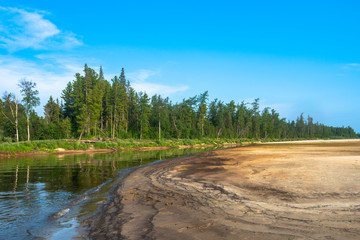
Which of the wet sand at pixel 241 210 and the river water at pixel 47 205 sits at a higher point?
the wet sand at pixel 241 210

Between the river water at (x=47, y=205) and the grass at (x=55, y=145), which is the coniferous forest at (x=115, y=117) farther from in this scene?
the river water at (x=47, y=205)

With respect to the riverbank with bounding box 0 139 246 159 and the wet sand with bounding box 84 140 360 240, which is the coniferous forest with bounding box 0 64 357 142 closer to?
the riverbank with bounding box 0 139 246 159

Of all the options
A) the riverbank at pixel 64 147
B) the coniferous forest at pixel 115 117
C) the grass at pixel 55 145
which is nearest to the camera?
the riverbank at pixel 64 147

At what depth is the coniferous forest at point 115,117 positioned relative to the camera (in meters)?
55.5

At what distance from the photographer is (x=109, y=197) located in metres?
10.1

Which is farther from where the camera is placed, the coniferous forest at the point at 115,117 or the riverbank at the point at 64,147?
the coniferous forest at the point at 115,117

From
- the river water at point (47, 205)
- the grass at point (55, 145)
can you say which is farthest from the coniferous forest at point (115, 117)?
the river water at point (47, 205)

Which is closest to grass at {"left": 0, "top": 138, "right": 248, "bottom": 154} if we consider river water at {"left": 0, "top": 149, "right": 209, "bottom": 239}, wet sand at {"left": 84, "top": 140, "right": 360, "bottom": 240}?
river water at {"left": 0, "top": 149, "right": 209, "bottom": 239}

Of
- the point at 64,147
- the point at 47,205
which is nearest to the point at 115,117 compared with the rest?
the point at 64,147

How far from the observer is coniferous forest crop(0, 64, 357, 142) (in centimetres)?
5553

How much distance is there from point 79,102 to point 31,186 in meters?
57.8

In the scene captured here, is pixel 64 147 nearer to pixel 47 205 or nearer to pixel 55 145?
pixel 55 145

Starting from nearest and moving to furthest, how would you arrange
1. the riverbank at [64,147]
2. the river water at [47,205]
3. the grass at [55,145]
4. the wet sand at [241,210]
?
the wet sand at [241,210] → the river water at [47,205] → the riverbank at [64,147] → the grass at [55,145]

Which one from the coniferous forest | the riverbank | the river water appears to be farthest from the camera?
the coniferous forest
